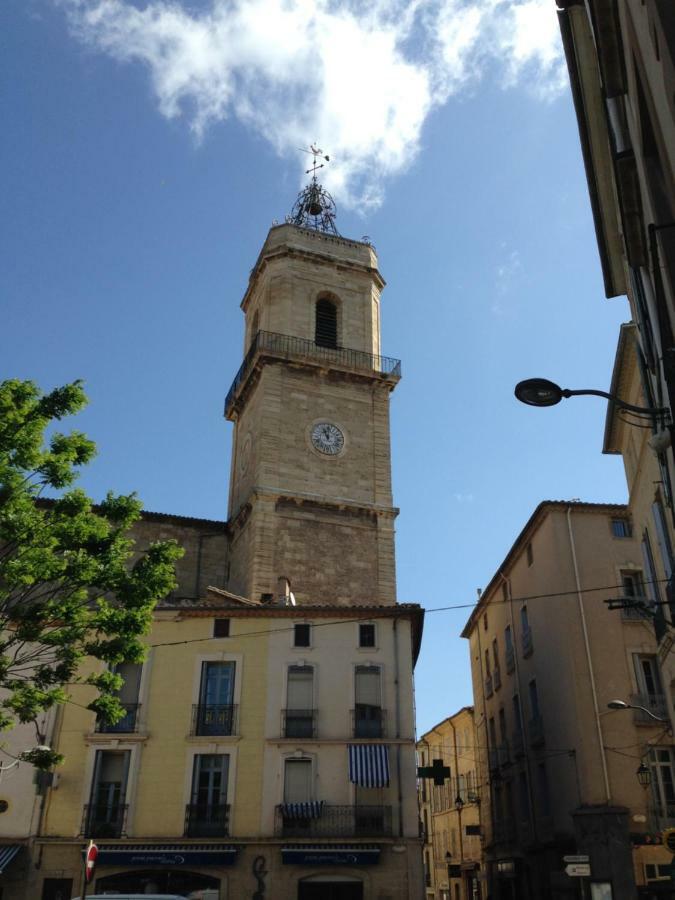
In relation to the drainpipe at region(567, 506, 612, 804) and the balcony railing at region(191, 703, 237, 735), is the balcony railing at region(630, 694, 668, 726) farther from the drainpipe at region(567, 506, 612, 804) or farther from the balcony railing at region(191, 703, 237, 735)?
the balcony railing at region(191, 703, 237, 735)

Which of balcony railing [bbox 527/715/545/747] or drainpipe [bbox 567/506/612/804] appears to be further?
balcony railing [bbox 527/715/545/747]

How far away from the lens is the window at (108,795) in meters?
20.3

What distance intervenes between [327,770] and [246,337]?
23268mm

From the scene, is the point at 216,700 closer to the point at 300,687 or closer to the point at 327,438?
the point at 300,687

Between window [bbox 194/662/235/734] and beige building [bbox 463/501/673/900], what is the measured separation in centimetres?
863

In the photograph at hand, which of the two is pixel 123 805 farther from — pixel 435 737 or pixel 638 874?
pixel 435 737

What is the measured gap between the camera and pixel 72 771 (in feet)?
68.6

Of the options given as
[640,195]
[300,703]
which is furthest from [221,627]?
[640,195]

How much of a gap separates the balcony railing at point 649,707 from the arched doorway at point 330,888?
881cm

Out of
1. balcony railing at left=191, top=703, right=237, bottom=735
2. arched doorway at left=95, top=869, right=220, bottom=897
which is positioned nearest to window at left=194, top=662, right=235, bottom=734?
balcony railing at left=191, top=703, right=237, bottom=735

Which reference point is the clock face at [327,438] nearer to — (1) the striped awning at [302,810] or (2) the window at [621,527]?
(2) the window at [621,527]

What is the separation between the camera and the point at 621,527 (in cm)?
2638

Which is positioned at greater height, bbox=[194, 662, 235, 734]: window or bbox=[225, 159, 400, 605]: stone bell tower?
bbox=[225, 159, 400, 605]: stone bell tower

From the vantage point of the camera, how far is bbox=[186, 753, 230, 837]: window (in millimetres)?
20344
